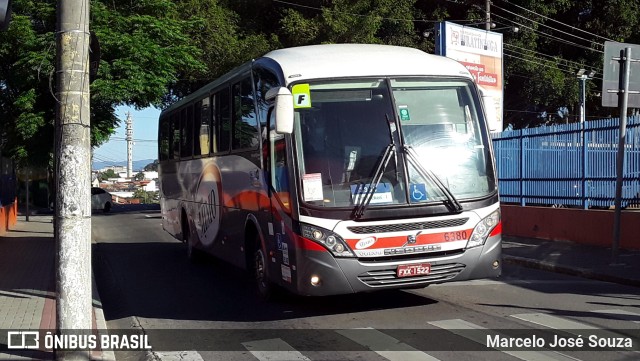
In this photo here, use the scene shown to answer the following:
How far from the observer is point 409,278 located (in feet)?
26.0

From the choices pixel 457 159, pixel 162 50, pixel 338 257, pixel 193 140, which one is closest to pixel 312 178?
pixel 338 257

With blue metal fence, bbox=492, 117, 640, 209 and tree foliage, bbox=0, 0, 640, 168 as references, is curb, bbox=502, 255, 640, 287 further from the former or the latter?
tree foliage, bbox=0, 0, 640, 168

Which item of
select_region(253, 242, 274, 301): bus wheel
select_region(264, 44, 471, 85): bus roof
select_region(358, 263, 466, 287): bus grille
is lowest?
select_region(253, 242, 274, 301): bus wheel

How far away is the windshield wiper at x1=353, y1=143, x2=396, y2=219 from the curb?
536cm

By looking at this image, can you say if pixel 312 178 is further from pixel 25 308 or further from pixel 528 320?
pixel 25 308

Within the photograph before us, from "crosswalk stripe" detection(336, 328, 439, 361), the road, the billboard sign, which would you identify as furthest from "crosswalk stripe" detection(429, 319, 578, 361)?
the billboard sign

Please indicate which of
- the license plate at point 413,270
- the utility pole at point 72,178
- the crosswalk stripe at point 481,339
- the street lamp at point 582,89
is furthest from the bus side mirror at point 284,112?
the street lamp at point 582,89

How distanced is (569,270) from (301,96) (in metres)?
6.79

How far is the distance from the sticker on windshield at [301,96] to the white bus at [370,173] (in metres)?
0.01

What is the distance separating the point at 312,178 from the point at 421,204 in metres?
1.30

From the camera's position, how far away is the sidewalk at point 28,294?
7.20m

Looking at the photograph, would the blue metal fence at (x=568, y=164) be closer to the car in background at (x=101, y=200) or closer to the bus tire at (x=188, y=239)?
the bus tire at (x=188, y=239)

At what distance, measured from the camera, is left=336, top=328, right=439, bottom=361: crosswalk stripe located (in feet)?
21.4

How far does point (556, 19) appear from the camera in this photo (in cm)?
3481
